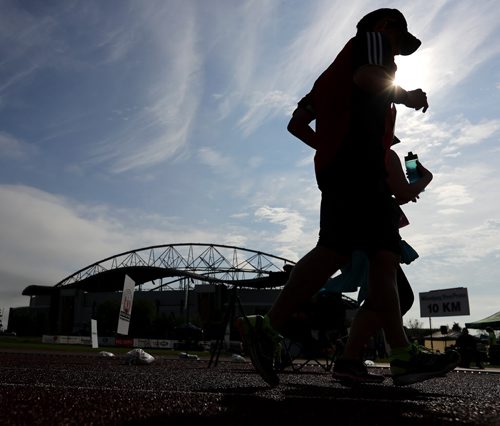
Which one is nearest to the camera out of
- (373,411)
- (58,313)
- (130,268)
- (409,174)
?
(373,411)

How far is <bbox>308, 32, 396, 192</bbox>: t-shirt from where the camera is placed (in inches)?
86.0

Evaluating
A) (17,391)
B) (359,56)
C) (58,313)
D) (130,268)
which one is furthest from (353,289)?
(58,313)

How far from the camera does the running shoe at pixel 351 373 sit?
244cm

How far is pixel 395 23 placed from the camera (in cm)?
243

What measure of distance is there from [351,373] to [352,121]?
127 centimetres

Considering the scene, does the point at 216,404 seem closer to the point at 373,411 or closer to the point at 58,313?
the point at 373,411

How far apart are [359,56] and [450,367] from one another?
147 cm

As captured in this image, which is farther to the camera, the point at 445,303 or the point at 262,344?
the point at 445,303

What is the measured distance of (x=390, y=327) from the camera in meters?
2.29

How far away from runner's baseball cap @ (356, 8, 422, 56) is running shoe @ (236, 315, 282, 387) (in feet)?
5.08

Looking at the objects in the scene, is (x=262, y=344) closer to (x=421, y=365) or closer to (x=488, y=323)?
(x=421, y=365)

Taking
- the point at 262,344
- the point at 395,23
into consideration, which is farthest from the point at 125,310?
the point at 395,23

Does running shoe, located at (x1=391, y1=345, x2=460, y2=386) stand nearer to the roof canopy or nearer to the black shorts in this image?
the black shorts

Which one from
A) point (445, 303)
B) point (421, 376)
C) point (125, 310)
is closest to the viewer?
point (421, 376)
